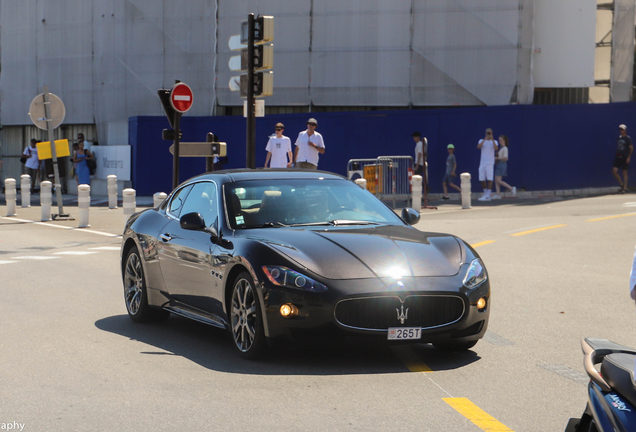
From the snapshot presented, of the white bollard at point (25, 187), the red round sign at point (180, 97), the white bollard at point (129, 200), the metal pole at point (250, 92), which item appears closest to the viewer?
the metal pole at point (250, 92)

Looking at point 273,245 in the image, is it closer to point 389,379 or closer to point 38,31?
point 389,379

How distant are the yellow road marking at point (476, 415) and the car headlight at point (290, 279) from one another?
119cm

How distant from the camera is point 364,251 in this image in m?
6.41

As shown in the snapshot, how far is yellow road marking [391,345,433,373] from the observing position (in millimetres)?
6223

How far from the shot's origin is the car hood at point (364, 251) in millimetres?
6195

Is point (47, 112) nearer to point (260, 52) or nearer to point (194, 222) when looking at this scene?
point (260, 52)

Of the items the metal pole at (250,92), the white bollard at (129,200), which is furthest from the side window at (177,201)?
the white bollard at (129,200)

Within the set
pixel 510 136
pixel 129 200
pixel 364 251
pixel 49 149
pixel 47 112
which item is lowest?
pixel 129 200

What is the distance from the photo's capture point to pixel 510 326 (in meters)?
7.96

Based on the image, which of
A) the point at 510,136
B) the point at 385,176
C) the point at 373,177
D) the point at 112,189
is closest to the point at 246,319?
the point at 373,177

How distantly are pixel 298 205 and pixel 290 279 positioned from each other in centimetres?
135

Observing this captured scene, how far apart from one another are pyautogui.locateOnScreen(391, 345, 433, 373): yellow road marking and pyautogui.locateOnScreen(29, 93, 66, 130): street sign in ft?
50.0

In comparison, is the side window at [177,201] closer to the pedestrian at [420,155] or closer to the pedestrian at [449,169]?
the pedestrian at [420,155]

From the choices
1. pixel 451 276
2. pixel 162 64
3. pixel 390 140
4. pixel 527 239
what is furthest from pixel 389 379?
pixel 162 64
